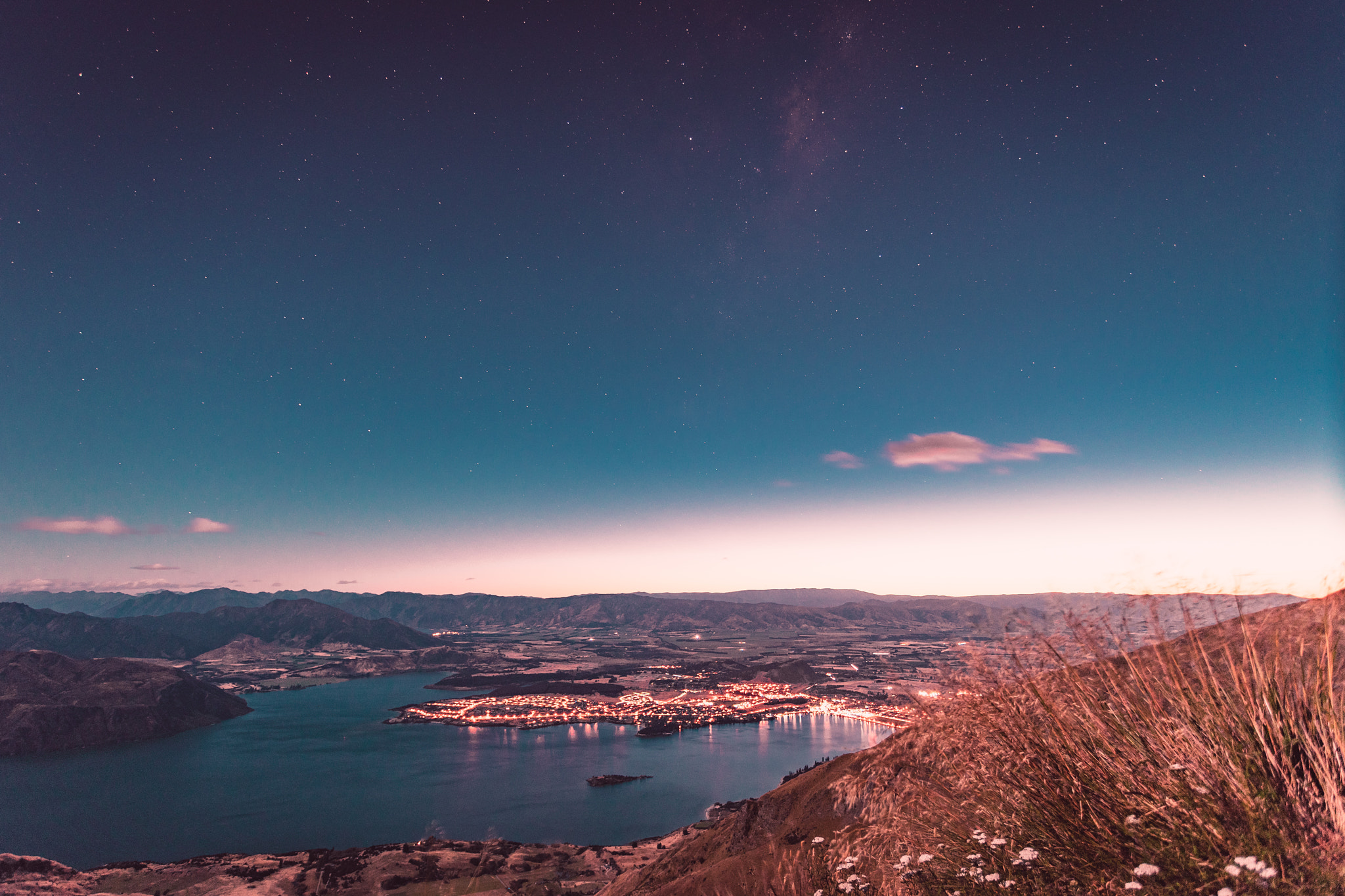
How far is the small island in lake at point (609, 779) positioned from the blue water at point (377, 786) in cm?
162

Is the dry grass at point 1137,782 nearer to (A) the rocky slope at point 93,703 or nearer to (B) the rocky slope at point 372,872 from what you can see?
(B) the rocky slope at point 372,872

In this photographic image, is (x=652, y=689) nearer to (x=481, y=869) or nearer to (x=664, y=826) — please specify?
(x=664, y=826)

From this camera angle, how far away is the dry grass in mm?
2689

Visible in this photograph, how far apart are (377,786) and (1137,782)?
403ft

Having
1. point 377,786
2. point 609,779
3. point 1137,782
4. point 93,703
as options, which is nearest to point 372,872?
point 609,779

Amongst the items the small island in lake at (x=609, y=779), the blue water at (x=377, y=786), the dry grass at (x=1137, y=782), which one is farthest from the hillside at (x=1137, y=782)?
the small island in lake at (x=609, y=779)

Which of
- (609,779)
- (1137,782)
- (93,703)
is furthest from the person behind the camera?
(93,703)

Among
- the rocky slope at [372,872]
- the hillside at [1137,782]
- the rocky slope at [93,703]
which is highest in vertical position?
the hillside at [1137,782]

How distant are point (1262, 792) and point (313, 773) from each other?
140550 mm

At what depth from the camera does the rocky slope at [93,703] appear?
15462cm

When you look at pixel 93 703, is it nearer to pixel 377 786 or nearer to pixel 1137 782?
pixel 377 786

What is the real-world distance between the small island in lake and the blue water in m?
1.62

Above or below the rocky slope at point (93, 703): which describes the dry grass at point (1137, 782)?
above

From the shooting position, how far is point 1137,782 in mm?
3162
